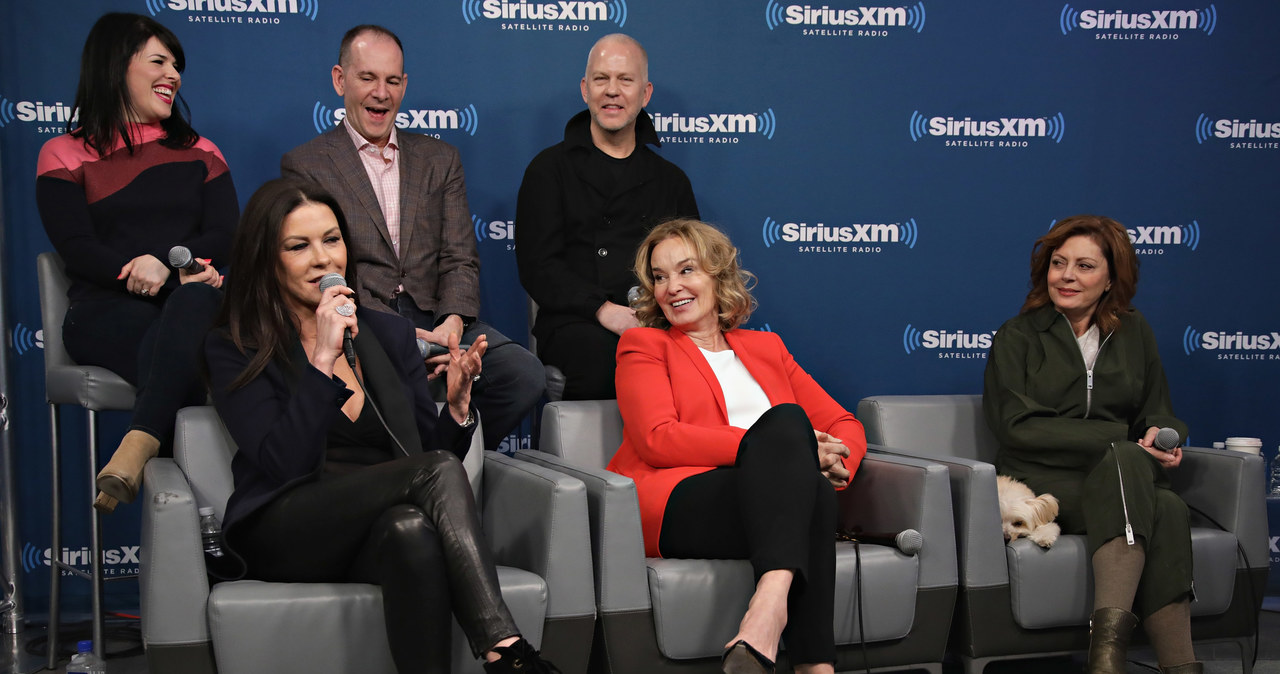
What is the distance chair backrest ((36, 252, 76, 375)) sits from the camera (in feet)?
9.88

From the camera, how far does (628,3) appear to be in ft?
12.5

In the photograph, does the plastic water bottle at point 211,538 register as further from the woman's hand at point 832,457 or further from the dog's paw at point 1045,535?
the dog's paw at point 1045,535

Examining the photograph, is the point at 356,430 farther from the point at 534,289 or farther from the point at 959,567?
A: the point at 959,567

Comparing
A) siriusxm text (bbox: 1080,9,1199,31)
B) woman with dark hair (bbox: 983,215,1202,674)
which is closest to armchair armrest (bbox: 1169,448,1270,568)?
woman with dark hair (bbox: 983,215,1202,674)

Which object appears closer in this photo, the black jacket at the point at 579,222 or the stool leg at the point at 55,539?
the stool leg at the point at 55,539

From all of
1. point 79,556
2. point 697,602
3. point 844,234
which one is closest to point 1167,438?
point 697,602

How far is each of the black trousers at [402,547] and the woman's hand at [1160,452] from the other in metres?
1.88

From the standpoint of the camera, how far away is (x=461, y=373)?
2326 mm

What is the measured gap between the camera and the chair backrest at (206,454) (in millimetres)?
2301

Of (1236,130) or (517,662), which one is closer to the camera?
(517,662)

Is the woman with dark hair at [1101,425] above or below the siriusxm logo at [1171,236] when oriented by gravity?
below

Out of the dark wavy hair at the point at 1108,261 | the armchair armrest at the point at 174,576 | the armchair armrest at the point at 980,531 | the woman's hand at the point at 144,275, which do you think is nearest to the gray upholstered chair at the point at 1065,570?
the armchair armrest at the point at 980,531

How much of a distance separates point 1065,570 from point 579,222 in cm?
175

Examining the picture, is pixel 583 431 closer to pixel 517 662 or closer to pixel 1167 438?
pixel 517 662
